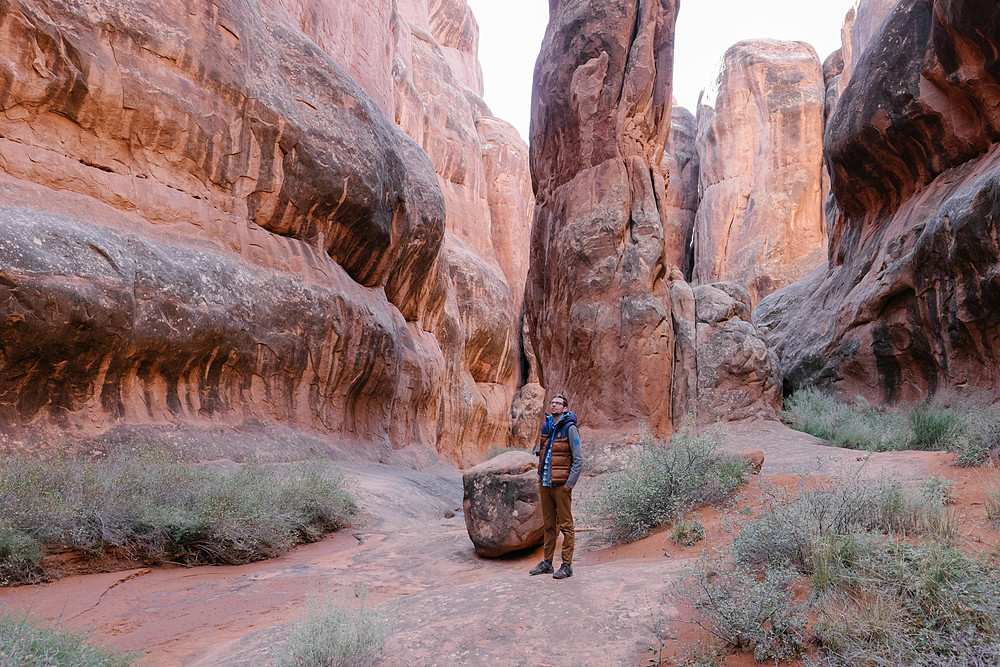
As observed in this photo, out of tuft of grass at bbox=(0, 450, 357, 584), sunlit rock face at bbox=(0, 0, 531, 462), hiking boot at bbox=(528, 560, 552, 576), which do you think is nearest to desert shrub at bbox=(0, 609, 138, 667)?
tuft of grass at bbox=(0, 450, 357, 584)

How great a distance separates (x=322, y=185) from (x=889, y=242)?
1355 cm

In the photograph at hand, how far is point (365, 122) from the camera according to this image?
1602cm

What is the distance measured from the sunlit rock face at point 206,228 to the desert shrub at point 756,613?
9.13m

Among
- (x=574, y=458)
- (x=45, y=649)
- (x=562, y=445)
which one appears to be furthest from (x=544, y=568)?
(x=45, y=649)

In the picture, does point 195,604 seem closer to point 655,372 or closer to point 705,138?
point 655,372

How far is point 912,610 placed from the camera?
3.22 meters

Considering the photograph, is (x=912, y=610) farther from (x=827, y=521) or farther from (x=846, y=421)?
(x=846, y=421)

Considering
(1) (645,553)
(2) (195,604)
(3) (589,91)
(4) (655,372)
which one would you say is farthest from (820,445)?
(2) (195,604)

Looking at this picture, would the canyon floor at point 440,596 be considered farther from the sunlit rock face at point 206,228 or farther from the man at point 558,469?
the sunlit rock face at point 206,228

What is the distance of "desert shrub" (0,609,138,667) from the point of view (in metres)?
3.35

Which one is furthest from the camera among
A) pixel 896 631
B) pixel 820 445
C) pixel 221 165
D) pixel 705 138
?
pixel 705 138

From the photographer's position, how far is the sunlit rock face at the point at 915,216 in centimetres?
1098

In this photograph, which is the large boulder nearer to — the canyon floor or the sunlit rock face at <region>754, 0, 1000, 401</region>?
the canyon floor

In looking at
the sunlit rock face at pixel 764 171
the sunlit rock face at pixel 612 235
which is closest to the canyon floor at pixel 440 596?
the sunlit rock face at pixel 612 235
